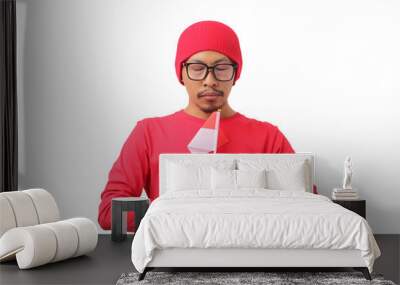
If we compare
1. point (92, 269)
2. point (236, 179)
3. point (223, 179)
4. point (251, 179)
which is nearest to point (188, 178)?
point (223, 179)

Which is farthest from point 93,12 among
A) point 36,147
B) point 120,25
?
point 36,147

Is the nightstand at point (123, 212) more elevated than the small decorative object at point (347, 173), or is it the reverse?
the small decorative object at point (347, 173)

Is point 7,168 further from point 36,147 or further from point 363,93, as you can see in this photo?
point 363,93

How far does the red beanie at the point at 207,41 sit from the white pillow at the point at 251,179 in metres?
1.22

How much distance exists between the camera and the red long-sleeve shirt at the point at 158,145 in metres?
6.78

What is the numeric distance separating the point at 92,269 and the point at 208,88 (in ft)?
A: 8.00

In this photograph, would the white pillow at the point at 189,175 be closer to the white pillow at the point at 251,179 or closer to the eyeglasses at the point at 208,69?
the white pillow at the point at 251,179

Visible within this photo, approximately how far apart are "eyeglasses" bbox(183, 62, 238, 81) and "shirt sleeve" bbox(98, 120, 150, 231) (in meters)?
0.76

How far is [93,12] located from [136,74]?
2.60 feet

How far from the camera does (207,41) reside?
22.3 ft

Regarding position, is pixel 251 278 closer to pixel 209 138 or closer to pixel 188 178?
pixel 188 178

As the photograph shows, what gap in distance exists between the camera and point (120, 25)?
7.00 meters

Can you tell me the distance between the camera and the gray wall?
22.7 feet

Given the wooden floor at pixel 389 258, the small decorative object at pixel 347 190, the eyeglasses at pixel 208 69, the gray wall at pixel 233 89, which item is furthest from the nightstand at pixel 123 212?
the wooden floor at pixel 389 258
